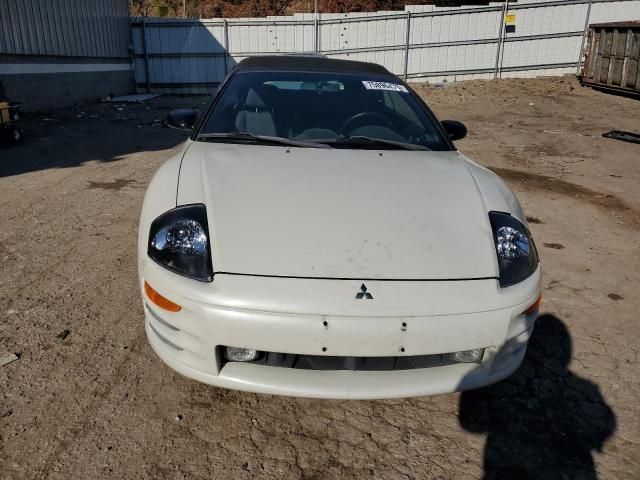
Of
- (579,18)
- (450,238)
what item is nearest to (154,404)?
(450,238)

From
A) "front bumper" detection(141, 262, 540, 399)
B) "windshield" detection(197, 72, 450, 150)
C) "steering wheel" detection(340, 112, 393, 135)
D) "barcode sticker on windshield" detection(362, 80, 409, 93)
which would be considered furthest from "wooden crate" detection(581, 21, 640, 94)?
"front bumper" detection(141, 262, 540, 399)

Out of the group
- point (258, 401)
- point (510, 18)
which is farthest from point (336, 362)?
point (510, 18)

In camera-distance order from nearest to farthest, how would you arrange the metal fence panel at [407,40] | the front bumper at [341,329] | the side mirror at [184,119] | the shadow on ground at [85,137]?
1. the front bumper at [341,329]
2. the side mirror at [184,119]
3. the shadow on ground at [85,137]
4. the metal fence panel at [407,40]

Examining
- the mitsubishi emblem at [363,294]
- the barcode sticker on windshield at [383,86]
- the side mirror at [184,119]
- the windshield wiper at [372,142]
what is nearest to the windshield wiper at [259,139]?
the windshield wiper at [372,142]

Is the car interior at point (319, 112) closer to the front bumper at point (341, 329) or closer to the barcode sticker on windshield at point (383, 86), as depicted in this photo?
the barcode sticker on windshield at point (383, 86)

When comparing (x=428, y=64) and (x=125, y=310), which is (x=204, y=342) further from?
(x=428, y=64)

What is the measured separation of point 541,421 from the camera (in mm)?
2121

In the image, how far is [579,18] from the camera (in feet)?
49.0

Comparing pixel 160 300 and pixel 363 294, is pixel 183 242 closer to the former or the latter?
pixel 160 300

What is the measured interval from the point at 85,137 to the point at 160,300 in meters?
7.93

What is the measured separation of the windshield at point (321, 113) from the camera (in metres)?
2.86

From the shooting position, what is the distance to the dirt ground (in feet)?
6.17

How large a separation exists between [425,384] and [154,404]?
45.7 inches

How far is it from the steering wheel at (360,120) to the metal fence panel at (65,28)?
33.6ft
